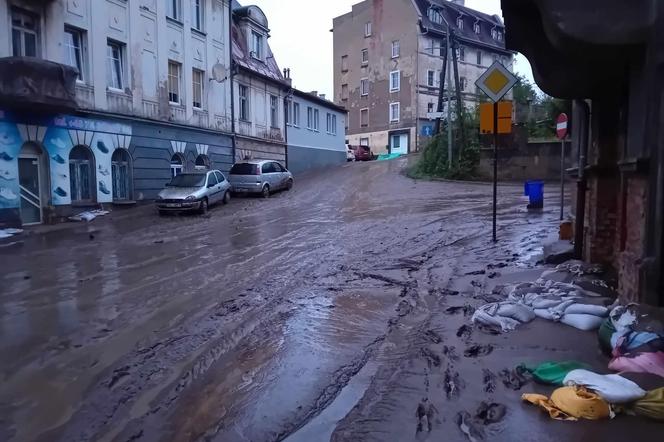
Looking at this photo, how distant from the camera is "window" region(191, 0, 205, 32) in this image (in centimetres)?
2488

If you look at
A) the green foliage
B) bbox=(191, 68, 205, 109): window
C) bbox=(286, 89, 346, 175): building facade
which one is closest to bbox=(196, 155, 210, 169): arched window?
bbox=(191, 68, 205, 109): window

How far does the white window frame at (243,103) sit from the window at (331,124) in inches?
478

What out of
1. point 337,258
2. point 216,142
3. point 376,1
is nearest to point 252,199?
point 216,142

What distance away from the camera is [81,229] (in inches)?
632

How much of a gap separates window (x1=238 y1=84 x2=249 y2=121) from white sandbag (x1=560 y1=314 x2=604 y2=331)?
25.3 meters

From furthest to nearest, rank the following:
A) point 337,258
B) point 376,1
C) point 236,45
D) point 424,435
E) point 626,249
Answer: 1. point 376,1
2. point 236,45
3. point 337,258
4. point 626,249
5. point 424,435

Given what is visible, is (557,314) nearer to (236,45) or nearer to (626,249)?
(626,249)

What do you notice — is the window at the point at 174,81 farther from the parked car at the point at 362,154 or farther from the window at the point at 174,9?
the parked car at the point at 362,154

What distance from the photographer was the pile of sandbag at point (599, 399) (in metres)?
3.48

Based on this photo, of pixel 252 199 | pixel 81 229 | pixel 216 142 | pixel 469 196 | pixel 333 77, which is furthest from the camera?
pixel 333 77

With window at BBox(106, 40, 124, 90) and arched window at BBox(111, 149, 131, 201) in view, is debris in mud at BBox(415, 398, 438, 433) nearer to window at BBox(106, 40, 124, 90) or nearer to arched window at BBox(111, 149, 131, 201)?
arched window at BBox(111, 149, 131, 201)

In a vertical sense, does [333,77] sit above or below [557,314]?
above

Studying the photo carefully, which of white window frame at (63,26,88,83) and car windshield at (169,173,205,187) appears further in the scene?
car windshield at (169,173,205,187)

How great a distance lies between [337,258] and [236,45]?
22.0 metres
